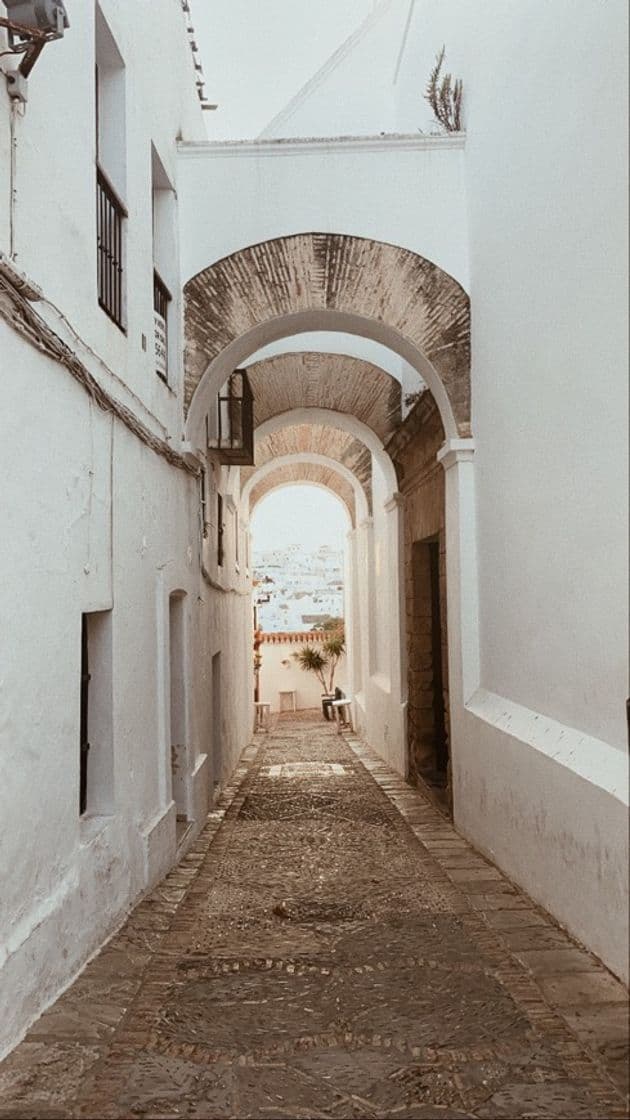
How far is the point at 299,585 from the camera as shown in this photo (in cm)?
2583

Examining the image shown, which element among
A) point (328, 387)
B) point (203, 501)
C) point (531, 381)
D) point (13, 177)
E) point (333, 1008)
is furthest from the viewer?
point (328, 387)

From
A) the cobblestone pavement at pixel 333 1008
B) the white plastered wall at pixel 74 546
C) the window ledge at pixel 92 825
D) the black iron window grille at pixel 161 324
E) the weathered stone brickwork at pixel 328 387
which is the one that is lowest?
the cobblestone pavement at pixel 333 1008

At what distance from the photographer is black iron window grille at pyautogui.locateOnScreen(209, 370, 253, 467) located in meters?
9.39

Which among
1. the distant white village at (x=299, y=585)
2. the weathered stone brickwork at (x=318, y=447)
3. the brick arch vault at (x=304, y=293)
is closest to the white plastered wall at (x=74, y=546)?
the brick arch vault at (x=304, y=293)

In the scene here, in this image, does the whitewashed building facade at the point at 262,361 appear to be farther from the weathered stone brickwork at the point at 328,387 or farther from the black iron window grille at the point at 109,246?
the weathered stone brickwork at the point at 328,387

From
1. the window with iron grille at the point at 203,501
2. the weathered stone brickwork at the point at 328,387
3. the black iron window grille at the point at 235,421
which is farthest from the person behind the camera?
the weathered stone brickwork at the point at 328,387

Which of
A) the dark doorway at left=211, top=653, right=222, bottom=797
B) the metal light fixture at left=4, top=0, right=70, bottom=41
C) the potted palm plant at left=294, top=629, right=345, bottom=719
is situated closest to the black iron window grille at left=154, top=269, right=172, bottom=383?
the metal light fixture at left=4, top=0, right=70, bottom=41

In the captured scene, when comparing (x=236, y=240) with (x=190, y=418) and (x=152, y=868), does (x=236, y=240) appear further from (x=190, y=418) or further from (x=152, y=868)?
(x=152, y=868)

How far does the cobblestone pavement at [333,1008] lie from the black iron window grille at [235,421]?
4.38 m

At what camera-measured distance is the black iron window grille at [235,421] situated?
9.39 meters

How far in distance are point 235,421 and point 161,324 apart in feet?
9.82

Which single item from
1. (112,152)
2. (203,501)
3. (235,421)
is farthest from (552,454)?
(235,421)

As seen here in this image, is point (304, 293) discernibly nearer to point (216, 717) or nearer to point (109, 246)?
point (109, 246)

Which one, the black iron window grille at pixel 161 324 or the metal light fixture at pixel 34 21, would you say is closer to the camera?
the metal light fixture at pixel 34 21
